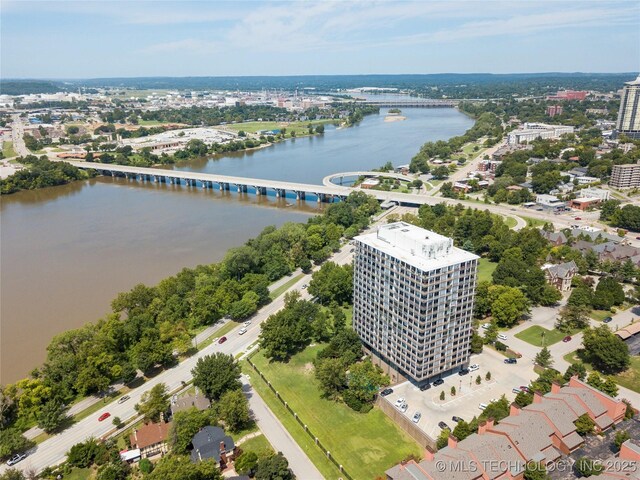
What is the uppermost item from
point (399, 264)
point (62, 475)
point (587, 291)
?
point (399, 264)

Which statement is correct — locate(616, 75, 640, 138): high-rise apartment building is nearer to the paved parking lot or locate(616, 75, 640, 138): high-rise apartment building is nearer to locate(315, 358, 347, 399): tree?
the paved parking lot

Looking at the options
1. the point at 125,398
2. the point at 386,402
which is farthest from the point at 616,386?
the point at 125,398

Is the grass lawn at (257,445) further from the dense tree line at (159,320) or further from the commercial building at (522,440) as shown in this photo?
the dense tree line at (159,320)

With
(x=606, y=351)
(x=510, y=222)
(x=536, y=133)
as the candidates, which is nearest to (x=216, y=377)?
(x=606, y=351)

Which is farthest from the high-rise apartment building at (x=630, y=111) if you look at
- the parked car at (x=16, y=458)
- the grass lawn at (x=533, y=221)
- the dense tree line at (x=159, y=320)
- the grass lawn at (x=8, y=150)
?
the grass lawn at (x=8, y=150)

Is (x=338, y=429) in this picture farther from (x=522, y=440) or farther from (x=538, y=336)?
(x=538, y=336)

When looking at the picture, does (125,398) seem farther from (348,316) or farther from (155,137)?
(155,137)

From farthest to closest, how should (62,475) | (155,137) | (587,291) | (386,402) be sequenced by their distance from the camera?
(155,137) → (587,291) → (386,402) → (62,475)
